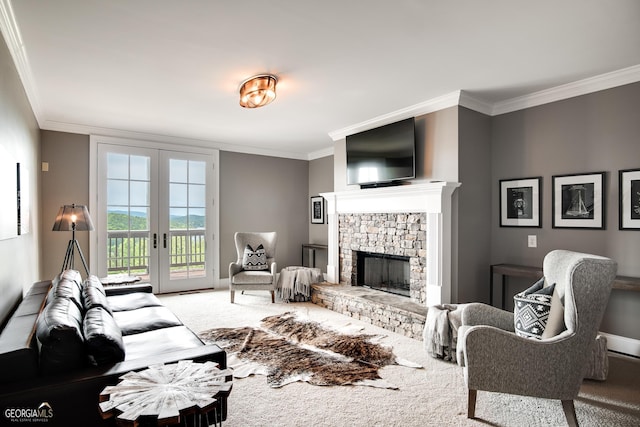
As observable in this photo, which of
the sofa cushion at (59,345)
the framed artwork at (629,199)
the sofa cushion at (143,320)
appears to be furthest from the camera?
the framed artwork at (629,199)

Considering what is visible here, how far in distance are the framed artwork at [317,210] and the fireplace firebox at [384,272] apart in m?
1.89

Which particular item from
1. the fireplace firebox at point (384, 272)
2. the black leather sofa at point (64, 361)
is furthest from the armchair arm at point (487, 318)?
the black leather sofa at point (64, 361)

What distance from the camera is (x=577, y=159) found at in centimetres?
350

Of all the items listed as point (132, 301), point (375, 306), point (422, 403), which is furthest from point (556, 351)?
point (132, 301)

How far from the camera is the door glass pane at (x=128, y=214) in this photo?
17.3ft

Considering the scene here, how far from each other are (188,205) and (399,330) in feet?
12.8

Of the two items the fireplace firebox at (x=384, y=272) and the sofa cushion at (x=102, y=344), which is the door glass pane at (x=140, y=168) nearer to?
the fireplace firebox at (x=384, y=272)

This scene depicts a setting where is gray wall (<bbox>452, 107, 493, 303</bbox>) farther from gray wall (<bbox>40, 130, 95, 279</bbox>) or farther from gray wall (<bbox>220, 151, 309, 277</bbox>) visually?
gray wall (<bbox>40, 130, 95, 279</bbox>)

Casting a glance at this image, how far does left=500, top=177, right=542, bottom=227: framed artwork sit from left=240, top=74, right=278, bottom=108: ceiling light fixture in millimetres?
2707

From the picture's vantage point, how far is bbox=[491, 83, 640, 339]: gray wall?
3.18 m

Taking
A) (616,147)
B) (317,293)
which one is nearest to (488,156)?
(616,147)

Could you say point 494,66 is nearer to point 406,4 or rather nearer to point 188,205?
point 406,4

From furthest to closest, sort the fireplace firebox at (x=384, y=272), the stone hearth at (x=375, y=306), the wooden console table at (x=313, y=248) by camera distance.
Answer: the wooden console table at (x=313, y=248) → the fireplace firebox at (x=384, y=272) → the stone hearth at (x=375, y=306)

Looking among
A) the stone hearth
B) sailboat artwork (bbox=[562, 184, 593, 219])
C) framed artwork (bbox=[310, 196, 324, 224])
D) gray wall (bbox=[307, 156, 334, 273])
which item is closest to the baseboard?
sailboat artwork (bbox=[562, 184, 593, 219])
